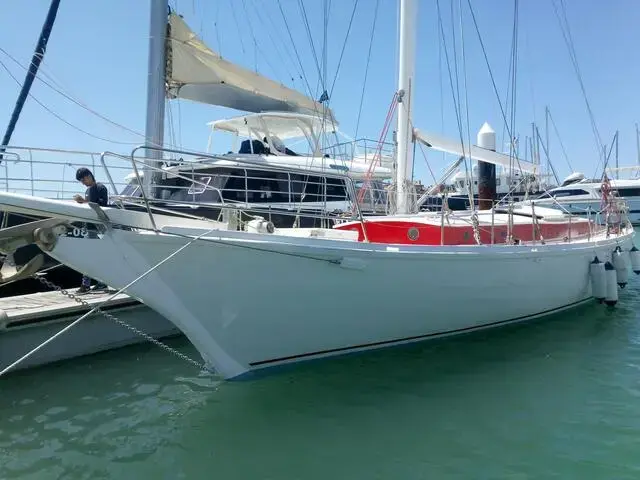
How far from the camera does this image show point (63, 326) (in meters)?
6.83

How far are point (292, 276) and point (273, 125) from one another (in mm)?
7843

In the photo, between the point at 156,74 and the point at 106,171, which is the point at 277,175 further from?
the point at 106,171

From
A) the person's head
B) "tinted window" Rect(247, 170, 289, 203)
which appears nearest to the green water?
the person's head

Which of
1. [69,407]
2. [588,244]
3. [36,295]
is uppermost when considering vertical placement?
[588,244]

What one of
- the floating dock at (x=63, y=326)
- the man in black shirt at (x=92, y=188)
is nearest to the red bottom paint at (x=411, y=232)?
the man in black shirt at (x=92, y=188)

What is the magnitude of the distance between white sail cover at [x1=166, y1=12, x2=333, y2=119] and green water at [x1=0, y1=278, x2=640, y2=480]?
625 cm

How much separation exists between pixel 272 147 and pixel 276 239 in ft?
23.0

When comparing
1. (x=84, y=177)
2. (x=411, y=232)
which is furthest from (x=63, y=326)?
(x=411, y=232)

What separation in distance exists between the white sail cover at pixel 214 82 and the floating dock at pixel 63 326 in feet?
16.6

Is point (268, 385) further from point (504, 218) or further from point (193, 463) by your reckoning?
point (504, 218)

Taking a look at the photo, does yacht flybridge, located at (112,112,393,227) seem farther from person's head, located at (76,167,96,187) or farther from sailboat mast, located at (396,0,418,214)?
person's head, located at (76,167,96,187)

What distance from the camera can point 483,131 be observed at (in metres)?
10.8

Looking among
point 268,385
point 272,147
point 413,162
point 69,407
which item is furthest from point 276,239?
point 272,147

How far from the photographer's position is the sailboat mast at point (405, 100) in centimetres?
854
